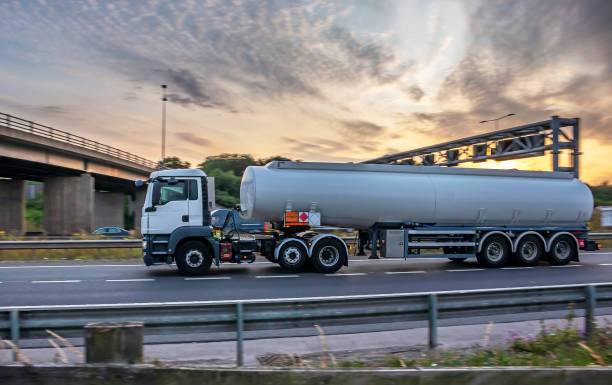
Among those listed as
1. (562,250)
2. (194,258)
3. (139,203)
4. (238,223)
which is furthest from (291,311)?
(139,203)

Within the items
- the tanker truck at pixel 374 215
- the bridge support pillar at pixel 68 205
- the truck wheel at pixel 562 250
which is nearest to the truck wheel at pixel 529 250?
the tanker truck at pixel 374 215

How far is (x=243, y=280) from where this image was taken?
12.3 meters

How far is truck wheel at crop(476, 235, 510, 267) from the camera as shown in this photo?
1550 cm

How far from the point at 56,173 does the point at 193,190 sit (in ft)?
109

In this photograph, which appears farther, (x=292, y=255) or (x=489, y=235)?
(x=489, y=235)

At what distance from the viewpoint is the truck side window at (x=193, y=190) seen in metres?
12.9

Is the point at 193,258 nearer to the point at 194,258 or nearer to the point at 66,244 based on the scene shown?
the point at 194,258

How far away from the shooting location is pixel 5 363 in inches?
162

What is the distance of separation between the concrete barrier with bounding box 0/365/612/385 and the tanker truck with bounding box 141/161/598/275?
8522 millimetres

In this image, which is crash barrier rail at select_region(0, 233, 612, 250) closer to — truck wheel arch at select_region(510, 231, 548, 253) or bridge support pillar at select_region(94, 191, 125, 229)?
truck wheel arch at select_region(510, 231, 548, 253)

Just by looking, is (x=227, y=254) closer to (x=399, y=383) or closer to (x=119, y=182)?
(x=399, y=383)

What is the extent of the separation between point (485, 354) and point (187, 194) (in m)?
9.18

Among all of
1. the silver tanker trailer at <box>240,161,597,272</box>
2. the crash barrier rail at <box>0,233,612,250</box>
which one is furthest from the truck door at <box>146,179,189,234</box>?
the crash barrier rail at <box>0,233,612,250</box>

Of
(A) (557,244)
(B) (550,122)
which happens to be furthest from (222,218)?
(B) (550,122)
